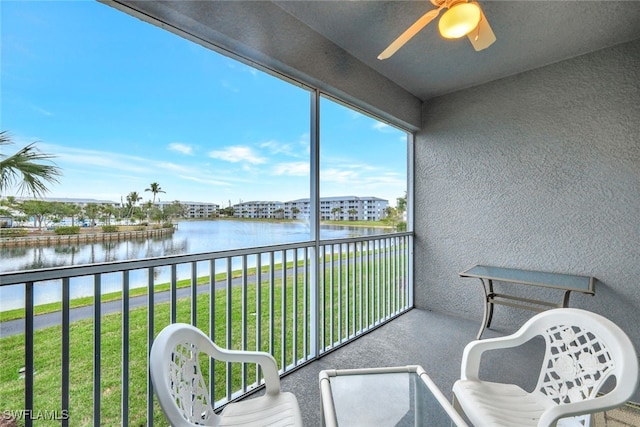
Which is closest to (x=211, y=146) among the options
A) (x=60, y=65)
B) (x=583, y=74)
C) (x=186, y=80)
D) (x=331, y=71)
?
(x=186, y=80)

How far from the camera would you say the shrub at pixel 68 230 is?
1303 mm

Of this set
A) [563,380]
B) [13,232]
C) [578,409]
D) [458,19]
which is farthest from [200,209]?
[563,380]

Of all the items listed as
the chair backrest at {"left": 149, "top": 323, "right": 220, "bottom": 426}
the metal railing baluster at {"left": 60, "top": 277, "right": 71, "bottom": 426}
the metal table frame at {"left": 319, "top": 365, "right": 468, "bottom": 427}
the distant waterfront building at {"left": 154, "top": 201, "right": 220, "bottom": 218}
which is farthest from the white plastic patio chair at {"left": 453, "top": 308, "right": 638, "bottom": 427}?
the metal railing baluster at {"left": 60, "top": 277, "right": 71, "bottom": 426}

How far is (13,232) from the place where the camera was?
1.20 m

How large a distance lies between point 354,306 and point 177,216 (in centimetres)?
192

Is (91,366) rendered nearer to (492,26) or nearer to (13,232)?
(13,232)

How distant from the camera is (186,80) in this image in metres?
1.66

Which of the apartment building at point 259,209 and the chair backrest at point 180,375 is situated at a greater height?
the apartment building at point 259,209

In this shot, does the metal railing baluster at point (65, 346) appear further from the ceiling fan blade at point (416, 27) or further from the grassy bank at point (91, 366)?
the ceiling fan blade at point (416, 27)

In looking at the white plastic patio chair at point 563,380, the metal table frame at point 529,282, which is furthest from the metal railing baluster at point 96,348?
the metal table frame at point 529,282

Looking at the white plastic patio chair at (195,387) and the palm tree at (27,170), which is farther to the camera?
the palm tree at (27,170)

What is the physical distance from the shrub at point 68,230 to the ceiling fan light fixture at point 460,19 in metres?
2.14

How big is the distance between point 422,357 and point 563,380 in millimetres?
1158

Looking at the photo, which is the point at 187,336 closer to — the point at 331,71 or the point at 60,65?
the point at 60,65
